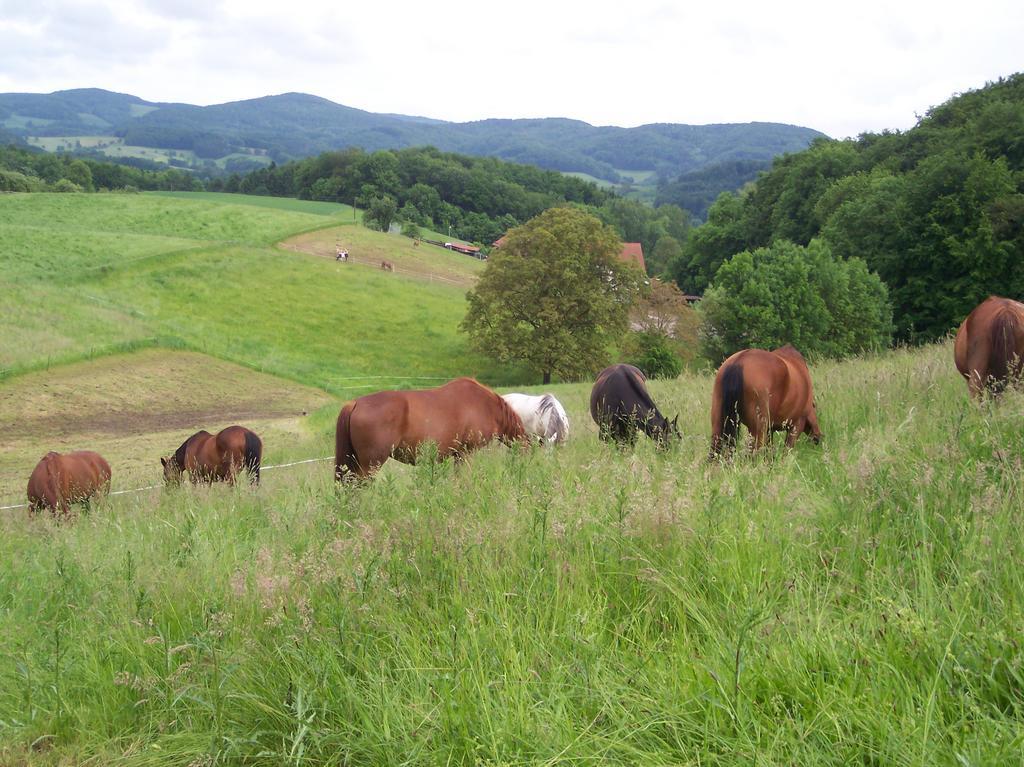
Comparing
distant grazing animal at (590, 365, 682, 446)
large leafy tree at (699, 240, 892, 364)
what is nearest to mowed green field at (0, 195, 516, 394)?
large leafy tree at (699, 240, 892, 364)

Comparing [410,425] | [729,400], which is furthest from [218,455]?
[729,400]

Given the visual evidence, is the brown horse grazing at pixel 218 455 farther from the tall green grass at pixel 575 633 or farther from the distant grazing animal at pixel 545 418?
the tall green grass at pixel 575 633

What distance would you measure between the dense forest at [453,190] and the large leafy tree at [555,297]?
6245 cm

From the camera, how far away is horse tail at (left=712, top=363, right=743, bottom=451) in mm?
7629

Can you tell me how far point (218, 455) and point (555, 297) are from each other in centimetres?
3599

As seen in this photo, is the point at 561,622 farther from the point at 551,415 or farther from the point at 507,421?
the point at 551,415

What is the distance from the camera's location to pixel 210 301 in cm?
4859

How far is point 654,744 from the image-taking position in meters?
2.58

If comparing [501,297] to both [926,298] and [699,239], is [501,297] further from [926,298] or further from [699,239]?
[699,239]

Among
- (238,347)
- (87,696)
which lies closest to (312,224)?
(238,347)

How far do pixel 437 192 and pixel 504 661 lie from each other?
130740mm

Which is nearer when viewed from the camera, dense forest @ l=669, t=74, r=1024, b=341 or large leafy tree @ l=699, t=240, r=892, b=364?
dense forest @ l=669, t=74, r=1024, b=341

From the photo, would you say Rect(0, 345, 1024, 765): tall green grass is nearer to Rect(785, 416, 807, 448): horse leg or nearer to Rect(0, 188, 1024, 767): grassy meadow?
Rect(0, 188, 1024, 767): grassy meadow

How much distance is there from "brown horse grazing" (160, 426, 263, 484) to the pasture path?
5200cm
